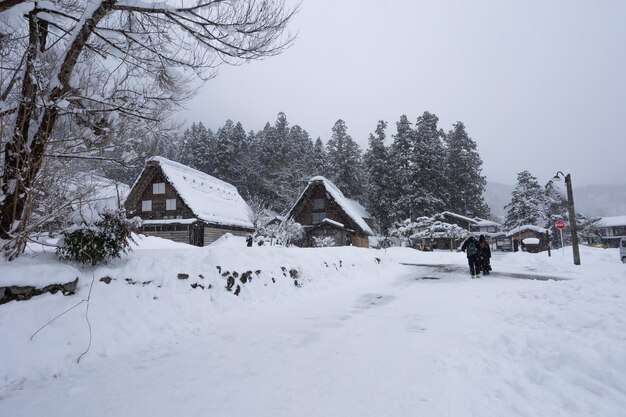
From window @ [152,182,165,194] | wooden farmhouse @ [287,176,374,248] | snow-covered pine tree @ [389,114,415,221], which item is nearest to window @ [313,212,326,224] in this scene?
wooden farmhouse @ [287,176,374,248]

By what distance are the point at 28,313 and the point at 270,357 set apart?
2.88m

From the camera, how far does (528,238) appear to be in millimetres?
41594

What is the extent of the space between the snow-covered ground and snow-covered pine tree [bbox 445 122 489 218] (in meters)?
42.9

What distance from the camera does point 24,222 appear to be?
14.0 ft

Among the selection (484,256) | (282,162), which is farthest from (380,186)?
(484,256)

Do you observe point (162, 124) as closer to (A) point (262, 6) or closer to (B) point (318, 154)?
(A) point (262, 6)

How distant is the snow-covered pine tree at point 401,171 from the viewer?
131ft

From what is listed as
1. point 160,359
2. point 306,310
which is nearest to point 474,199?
point 306,310

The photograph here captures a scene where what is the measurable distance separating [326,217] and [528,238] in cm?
2817

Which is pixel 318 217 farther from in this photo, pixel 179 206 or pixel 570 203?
pixel 570 203

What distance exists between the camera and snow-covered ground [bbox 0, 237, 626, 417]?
8.58 ft

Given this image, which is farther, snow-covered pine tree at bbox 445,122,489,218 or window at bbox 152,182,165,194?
snow-covered pine tree at bbox 445,122,489,218

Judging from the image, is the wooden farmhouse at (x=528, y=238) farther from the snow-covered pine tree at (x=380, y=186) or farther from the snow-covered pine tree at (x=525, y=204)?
the snow-covered pine tree at (x=380, y=186)

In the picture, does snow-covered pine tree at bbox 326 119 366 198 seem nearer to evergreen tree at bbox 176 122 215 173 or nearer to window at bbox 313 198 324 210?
window at bbox 313 198 324 210
